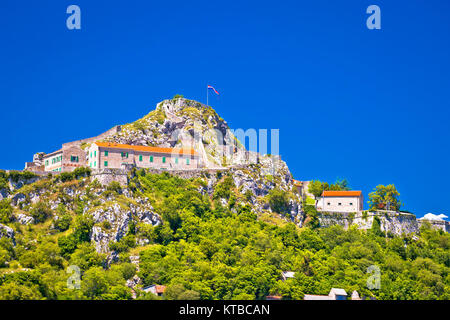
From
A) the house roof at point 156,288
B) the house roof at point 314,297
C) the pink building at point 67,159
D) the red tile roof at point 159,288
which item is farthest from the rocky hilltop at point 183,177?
the house roof at point 314,297

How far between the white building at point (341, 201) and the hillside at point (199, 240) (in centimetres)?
195

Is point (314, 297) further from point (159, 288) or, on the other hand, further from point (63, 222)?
point (63, 222)

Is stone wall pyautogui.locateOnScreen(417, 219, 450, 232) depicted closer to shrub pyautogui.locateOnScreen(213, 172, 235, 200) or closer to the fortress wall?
shrub pyautogui.locateOnScreen(213, 172, 235, 200)

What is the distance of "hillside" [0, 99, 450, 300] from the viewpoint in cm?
7200

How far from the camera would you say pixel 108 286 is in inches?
2717

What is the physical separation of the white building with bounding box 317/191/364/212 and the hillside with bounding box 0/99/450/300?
1.95 m

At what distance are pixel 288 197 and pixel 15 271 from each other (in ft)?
125

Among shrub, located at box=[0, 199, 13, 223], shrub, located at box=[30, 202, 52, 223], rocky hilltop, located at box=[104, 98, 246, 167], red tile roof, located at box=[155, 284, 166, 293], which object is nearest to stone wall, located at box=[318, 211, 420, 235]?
rocky hilltop, located at box=[104, 98, 246, 167]

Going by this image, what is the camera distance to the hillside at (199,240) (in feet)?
236

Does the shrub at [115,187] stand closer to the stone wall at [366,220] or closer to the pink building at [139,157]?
the pink building at [139,157]

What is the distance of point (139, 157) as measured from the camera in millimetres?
90062

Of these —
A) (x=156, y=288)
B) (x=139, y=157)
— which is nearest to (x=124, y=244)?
(x=156, y=288)

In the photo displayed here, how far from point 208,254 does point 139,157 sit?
17.7 m
